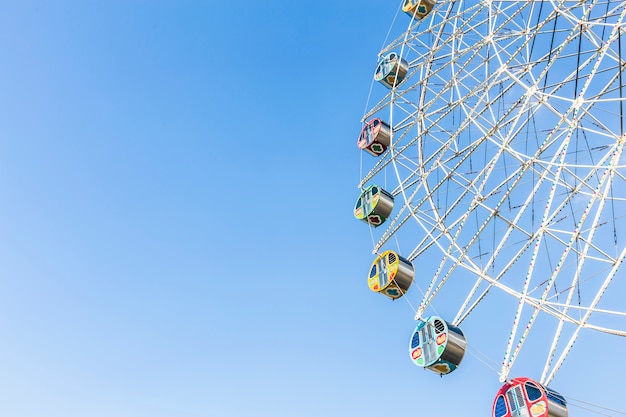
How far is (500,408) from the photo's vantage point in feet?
39.3

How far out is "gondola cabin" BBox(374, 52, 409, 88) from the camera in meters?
21.2

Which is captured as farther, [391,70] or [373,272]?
[391,70]

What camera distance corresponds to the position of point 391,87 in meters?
22.4

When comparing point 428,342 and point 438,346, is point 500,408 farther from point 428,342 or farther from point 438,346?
point 428,342

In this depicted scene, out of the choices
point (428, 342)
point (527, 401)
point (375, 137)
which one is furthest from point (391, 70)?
point (527, 401)

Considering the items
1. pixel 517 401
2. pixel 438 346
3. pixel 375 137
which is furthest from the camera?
pixel 375 137

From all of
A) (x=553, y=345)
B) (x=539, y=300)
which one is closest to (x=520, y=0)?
(x=539, y=300)

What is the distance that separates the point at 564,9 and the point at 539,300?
724 centimetres

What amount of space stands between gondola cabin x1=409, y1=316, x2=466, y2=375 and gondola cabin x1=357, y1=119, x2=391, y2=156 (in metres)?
7.94

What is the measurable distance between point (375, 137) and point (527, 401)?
453 inches

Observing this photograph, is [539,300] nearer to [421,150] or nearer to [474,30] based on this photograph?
[421,150]

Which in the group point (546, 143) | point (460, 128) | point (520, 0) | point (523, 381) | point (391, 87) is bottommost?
point (523, 381)

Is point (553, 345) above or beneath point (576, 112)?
beneath

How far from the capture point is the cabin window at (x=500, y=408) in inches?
468
